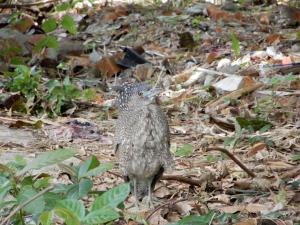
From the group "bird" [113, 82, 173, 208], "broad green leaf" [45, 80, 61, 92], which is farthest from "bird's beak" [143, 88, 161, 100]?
"broad green leaf" [45, 80, 61, 92]

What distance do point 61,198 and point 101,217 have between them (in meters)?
0.40

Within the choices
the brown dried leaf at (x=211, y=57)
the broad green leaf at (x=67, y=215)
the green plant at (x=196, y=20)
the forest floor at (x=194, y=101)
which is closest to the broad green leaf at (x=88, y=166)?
the broad green leaf at (x=67, y=215)

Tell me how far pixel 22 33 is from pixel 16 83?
8.45ft

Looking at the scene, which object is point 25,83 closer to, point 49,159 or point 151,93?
point 151,93

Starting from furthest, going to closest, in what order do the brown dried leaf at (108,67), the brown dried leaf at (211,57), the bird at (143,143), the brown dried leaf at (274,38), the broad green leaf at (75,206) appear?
the brown dried leaf at (274,38), the brown dried leaf at (108,67), the brown dried leaf at (211,57), the bird at (143,143), the broad green leaf at (75,206)

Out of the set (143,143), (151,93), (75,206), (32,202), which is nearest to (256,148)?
(151,93)

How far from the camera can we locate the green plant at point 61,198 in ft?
6.31

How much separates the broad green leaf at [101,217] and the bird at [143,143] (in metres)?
2.06

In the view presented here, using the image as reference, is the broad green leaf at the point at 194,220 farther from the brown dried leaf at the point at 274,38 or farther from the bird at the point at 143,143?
the brown dried leaf at the point at 274,38

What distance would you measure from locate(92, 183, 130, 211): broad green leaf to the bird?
6.43 ft

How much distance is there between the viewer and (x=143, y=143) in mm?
4012

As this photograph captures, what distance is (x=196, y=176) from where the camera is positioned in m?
4.57

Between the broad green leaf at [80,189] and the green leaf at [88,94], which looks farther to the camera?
the green leaf at [88,94]

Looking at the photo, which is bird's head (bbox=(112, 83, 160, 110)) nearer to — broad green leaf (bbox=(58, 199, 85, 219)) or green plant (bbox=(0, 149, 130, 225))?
green plant (bbox=(0, 149, 130, 225))
